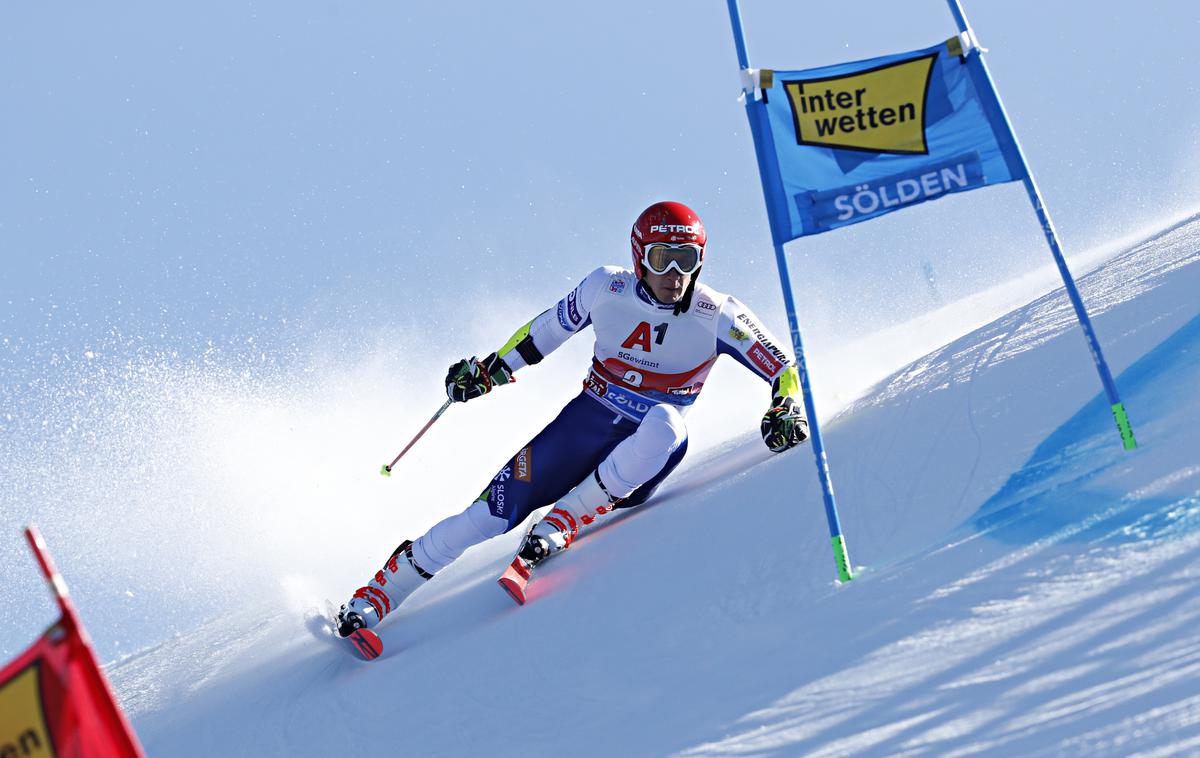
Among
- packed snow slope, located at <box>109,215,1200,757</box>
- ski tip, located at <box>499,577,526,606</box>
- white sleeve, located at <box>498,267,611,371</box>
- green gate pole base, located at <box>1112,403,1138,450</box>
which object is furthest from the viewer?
white sleeve, located at <box>498,267,611,371</box>

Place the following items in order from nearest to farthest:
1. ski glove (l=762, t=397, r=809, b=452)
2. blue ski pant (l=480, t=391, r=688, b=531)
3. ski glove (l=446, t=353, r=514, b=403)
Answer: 1. ski glove (l=762, t=397, r=809, b=452)
2. blue ski pant (l=480, t=391, r=688, b=531)
3. ski glove (l=446, t=353, r=514, b=403)

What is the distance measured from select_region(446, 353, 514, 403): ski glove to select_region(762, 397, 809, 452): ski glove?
4.69ft

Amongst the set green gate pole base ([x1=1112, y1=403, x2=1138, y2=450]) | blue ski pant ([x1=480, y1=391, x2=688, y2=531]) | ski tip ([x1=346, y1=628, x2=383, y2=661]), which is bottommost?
green gate pole base ([x1=1112, y1=403, x2=1138, y2=450])

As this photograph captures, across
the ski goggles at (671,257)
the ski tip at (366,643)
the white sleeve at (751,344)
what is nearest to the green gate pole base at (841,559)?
the white sleeve at (751,344)

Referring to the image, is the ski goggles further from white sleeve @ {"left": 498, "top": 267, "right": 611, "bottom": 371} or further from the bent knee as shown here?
the bent knee

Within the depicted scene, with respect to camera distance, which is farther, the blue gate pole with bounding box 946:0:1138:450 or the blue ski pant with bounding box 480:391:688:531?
the blue ski pant with bounding box 480:391:688:531

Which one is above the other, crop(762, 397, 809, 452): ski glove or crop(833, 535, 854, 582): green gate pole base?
crop(762, 397, 809, 452): ski glove

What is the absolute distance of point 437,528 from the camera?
5.18 meters

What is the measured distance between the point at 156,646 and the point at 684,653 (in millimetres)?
5333

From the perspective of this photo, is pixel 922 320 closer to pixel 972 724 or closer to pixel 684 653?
pixel 684 653

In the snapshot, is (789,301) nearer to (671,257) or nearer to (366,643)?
(671,257)

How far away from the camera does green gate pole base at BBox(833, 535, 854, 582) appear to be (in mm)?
3600

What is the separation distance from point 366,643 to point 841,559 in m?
2.11

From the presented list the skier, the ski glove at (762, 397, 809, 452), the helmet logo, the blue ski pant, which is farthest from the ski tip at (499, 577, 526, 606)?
the helmet logo
